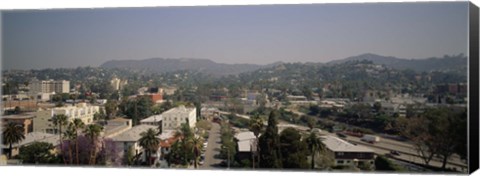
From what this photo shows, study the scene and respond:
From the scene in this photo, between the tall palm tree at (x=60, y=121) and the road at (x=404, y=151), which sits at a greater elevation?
the tall palm tree at (x=60, y=121)

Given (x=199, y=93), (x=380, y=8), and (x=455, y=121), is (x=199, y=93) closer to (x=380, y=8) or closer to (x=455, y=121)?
(x=380, y=8)

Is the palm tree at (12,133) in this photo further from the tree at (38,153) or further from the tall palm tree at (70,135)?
the tall palm tree at (70,135)

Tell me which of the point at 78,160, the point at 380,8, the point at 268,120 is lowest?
the point at 78,160

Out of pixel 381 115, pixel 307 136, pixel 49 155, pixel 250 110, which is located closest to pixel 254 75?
pixel 250 110

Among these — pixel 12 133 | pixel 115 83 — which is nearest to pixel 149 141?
pixel 115 83

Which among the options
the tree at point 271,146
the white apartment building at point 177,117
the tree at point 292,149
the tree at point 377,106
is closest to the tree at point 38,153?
the white apartment building at point 177,117

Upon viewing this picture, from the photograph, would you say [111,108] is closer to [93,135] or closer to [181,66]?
[93,135]
